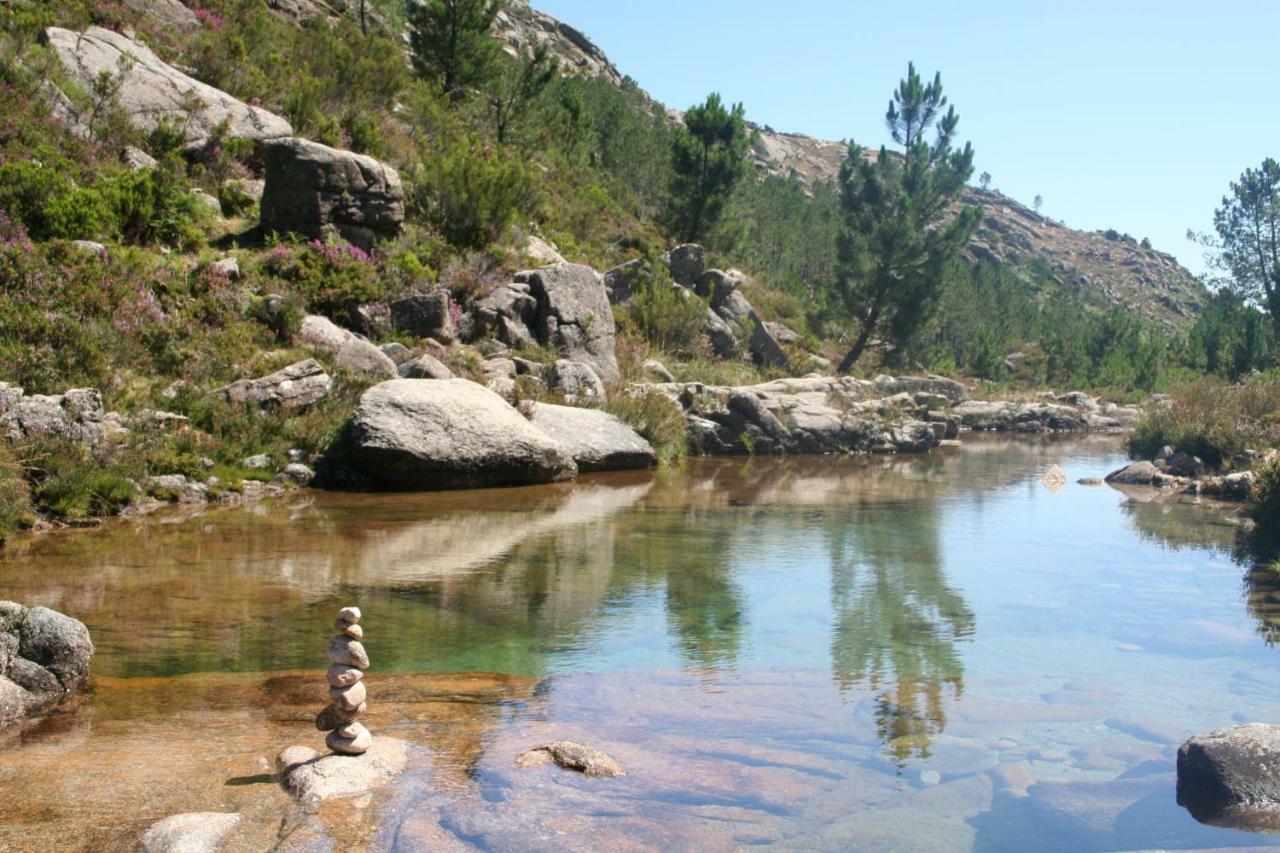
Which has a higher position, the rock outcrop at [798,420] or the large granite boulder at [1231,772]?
the rock outcrop at [798,420]

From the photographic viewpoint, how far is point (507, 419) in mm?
16391

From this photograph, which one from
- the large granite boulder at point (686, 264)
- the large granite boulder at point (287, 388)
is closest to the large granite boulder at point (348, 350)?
the large granite boulder at point (287, 388)

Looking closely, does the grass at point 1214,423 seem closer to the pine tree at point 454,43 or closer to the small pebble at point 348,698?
the small pebble at point 348,698

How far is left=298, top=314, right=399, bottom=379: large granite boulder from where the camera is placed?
17.5 m

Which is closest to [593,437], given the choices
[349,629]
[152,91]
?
[152,91]

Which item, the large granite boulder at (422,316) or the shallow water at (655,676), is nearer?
the shallow water at (655,676)

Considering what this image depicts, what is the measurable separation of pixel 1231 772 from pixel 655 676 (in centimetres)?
353

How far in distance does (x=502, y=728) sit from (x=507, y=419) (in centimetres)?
1080

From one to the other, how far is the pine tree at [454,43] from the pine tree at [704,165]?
26.9ft

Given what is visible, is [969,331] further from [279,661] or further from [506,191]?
[279,661]

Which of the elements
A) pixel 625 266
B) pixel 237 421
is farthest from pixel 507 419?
pixel 625 266

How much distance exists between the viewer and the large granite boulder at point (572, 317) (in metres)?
23.0

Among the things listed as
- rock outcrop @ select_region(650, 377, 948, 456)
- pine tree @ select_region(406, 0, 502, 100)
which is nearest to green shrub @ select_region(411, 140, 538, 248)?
rock outcrop @ select_region(650, 377, 948, 456)

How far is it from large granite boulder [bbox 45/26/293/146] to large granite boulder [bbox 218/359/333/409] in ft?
30.7
